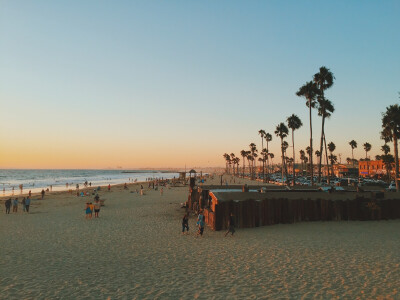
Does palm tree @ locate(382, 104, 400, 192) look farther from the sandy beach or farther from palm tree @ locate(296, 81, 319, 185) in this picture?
the sandy beach

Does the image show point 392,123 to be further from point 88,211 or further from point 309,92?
point 88,211

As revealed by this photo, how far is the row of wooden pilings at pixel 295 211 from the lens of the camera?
19.2 meters

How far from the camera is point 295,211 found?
68.5 ft

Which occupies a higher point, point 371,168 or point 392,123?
point 392,123

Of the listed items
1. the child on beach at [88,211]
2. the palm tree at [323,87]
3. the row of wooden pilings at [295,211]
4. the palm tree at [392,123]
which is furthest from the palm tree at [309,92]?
the child on beach at [88,211]

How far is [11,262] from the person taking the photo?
12.4 metres

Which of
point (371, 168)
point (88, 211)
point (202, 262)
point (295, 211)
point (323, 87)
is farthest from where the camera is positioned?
point (371, 168)

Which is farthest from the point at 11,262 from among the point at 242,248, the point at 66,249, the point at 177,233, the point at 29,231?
the point at 242,248

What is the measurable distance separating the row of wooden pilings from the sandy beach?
2.93ft

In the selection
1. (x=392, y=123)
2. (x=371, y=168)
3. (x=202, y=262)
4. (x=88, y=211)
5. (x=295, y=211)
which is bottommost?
Result: (x=202, y=262)

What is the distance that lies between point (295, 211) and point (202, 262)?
11.1m

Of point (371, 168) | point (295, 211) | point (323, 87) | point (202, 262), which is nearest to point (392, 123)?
point (323, 87)

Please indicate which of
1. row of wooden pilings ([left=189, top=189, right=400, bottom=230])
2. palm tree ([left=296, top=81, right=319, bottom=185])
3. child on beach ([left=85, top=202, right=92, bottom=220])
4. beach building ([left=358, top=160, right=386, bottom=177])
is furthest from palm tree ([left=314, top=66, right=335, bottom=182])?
beach building ([left=358, top=160, right=386, bottom=177])

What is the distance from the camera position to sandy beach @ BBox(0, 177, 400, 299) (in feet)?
29.8
